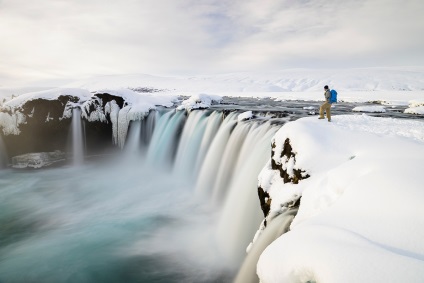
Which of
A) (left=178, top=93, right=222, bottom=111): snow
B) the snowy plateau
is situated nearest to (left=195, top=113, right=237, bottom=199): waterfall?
the snowy plateau

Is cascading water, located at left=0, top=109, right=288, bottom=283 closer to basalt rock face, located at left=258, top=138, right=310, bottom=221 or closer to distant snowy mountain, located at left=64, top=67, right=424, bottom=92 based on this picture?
basalt rock face, located at left=258, top=138, right=310, bottom=221

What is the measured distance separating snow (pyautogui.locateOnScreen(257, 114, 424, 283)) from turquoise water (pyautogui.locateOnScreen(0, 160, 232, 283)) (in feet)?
12.0

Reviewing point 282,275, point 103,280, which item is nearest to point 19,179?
point 103,280

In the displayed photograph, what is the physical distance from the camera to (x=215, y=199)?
10266 mm

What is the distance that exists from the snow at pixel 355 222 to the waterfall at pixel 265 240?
0.96 ft

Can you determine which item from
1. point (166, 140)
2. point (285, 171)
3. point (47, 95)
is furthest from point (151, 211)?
point (47, 95)

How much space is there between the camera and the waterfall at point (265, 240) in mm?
4109

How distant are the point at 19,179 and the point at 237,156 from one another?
10921 mm

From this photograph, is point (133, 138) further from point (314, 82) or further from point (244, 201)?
point (314, 82)

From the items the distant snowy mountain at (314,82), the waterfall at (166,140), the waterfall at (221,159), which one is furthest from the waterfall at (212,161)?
the distant snowy mountain at (314,82)

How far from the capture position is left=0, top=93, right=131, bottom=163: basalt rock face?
606 inches

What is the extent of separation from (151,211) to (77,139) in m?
9.00

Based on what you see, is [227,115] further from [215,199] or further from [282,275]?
[282,275]

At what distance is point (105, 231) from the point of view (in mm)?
8578
